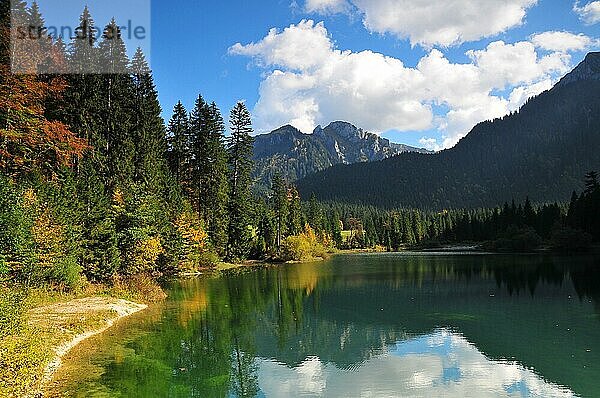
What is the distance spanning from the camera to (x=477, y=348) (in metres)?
22.0

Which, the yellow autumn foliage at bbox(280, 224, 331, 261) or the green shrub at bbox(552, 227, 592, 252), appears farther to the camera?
the green shrub at bbox(552, 227, 592, 252)

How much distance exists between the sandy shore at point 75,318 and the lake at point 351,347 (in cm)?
61

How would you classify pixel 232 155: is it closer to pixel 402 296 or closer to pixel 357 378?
pixel 402 296

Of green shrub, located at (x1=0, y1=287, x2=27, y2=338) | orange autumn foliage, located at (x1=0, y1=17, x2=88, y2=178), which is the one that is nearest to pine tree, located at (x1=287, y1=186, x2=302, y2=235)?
orange autumn foliage, located at (x1=0, y1=17, x2=88, y2=178)

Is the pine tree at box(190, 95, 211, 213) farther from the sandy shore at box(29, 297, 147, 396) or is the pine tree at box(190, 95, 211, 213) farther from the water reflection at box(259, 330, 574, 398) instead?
the water reflection at box(259, 330, 574, 398)

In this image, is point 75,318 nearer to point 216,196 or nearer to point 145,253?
point 145,253

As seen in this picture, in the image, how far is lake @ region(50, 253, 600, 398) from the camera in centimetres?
1664

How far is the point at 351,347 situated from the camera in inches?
894

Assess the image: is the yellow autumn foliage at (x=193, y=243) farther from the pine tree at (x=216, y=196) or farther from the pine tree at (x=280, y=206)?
the pine tree at (x=280, y=206)

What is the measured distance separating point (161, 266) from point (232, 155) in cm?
2865

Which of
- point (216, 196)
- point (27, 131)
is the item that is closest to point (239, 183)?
point (216, 196)

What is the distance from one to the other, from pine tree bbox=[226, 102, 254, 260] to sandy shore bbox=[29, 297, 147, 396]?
41.8m

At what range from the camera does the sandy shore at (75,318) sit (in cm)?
1972

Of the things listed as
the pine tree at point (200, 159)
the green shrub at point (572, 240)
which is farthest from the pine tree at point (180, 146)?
the green shrub at point (572, 240)
